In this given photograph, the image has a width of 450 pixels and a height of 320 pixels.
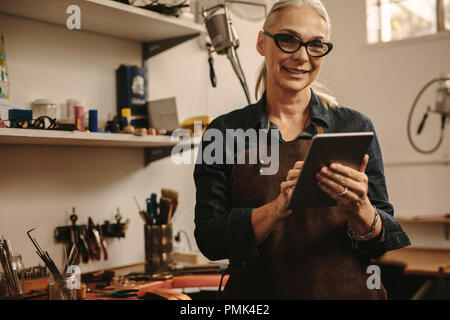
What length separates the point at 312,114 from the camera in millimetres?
1113

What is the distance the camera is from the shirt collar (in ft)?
3.64

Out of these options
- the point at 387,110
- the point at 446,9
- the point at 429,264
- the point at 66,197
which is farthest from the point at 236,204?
the point at 446,9

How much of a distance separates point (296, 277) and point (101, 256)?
3.12 ft

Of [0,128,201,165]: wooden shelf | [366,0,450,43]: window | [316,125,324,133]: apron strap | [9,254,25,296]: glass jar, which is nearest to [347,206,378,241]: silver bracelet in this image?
[316,125,324,133]: apron strap

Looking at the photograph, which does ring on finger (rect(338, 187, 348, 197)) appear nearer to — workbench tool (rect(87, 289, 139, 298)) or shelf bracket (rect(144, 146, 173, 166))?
workbench tool (rect(87, 289, 139, 298))

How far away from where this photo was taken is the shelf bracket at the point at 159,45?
6.07ft

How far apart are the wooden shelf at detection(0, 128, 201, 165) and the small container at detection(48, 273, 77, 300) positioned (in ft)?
1.31

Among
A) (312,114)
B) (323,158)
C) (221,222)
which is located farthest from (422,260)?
(323,158)

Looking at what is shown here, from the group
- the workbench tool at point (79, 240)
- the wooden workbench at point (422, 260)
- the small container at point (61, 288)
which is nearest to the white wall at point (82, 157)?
the workbench tool at point (79, 240)

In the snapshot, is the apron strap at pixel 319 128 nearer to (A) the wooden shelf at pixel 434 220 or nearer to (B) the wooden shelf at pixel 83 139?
(B) the wooden shelf at pixel 83 139

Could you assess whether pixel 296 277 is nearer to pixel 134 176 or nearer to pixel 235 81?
pixel 134 176

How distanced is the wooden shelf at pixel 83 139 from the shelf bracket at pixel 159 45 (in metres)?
0.39

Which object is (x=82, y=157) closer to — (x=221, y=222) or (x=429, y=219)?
(x=221, y=222)

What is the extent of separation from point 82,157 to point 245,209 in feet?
2.99
